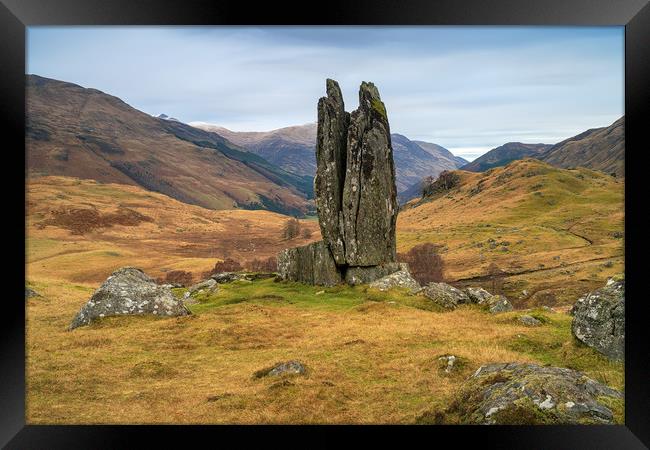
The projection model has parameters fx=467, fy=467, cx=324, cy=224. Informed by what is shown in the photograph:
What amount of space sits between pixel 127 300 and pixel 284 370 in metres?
13.1

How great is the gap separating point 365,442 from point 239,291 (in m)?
26.4

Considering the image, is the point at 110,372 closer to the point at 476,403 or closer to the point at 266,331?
the point at 266,331

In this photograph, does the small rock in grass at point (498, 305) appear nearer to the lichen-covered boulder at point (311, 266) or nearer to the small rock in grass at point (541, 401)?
the lichen-covered boulder at point (311, 266)

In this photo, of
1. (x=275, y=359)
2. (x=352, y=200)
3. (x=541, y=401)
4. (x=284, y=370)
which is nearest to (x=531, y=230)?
(x=352, y=200)

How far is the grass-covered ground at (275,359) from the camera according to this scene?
508 inches

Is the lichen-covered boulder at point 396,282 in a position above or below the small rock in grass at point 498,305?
above

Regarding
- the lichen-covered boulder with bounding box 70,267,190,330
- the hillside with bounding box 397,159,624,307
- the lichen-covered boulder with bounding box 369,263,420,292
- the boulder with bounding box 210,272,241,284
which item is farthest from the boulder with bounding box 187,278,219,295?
the hillside with bounding box 397,159,624,307


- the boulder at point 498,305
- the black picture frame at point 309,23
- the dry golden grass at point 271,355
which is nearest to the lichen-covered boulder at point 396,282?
the dry golden grass at point 271,355

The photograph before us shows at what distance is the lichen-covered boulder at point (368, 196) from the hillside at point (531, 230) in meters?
26.0

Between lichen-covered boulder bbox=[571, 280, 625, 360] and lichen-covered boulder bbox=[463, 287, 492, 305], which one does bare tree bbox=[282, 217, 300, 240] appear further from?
lichen-covered boulder bbox=[571, 280, 625, 360]

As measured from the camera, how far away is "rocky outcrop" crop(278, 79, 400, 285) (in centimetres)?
3528

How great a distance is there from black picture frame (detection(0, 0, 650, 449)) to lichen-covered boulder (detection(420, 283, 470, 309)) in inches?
713

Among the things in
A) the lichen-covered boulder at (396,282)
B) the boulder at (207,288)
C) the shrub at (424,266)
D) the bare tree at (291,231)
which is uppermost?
the bare tree at (291,231)

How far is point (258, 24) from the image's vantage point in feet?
34.7
